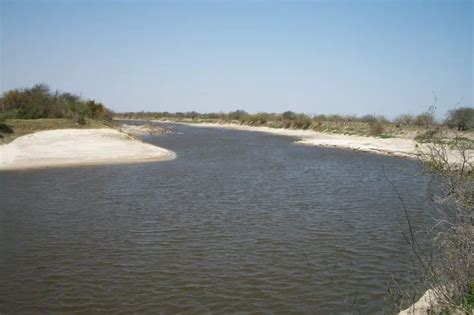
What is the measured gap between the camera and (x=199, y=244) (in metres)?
11.2

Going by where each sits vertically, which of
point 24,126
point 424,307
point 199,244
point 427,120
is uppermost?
point 427,120

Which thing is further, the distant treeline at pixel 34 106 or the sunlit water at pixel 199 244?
the distant treeline at pixel 34 106

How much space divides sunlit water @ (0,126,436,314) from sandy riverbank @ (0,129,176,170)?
5143 mm

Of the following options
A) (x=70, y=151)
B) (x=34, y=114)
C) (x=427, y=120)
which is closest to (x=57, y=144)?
(x=70, y=151)

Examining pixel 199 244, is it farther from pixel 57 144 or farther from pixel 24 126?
pixel 24 126

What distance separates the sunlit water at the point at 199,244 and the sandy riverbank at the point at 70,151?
202 inches

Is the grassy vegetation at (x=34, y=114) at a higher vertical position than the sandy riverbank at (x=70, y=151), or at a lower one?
higher

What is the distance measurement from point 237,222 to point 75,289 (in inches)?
242

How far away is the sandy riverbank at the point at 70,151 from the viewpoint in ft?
87.7

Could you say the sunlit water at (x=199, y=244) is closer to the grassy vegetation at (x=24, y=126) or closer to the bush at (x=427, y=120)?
the bush at (x=427, y=120)

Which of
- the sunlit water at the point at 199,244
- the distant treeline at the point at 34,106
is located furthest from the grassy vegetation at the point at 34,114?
the sunlit water at the point at 199,244

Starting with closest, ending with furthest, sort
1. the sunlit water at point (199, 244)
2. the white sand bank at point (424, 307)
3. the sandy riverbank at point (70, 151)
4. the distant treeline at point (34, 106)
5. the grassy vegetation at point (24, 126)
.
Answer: the white sand bank at point (424, 307) → the sunlit water at point (199, 244) → the sandy riverbank at point (70, 151) → the grassy vegetation at point (24, 126) → the distant treeline at point (34, 106)

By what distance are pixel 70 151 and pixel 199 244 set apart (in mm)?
22352

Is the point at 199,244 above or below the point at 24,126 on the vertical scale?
below
